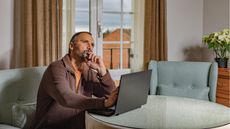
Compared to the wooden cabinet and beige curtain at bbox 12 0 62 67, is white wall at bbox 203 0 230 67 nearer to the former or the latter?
the wooden cabinet

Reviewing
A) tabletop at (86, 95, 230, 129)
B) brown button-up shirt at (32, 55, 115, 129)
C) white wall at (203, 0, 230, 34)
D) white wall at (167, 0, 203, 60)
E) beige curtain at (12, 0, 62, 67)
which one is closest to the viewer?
tabletop at (86, 95, 230, 129)

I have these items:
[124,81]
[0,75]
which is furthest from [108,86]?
[0,75]

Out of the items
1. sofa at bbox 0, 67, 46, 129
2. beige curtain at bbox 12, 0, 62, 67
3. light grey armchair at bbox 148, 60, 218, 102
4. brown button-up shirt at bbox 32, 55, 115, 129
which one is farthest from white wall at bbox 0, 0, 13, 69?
light grey armchair at bbox 148, 60, 218, 102

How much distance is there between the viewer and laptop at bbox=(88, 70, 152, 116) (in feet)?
6.00

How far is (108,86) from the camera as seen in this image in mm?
2357

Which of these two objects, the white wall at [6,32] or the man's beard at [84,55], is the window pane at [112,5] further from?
the man's beard at [84,55]

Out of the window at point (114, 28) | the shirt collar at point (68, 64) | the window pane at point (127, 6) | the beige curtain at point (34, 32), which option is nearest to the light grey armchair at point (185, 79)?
the window at point (114, 28)

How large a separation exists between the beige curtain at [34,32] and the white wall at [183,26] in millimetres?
1578

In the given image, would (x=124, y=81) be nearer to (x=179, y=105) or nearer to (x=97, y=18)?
(x=179, y=105)

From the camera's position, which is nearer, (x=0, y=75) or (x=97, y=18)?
(x=0, y=75)

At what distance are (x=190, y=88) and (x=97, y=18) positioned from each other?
1306 mm

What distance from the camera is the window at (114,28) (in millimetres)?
3703

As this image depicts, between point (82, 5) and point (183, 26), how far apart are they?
54.1 inches

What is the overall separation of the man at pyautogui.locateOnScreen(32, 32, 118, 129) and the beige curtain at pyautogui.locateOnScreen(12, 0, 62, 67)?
0.94 m
